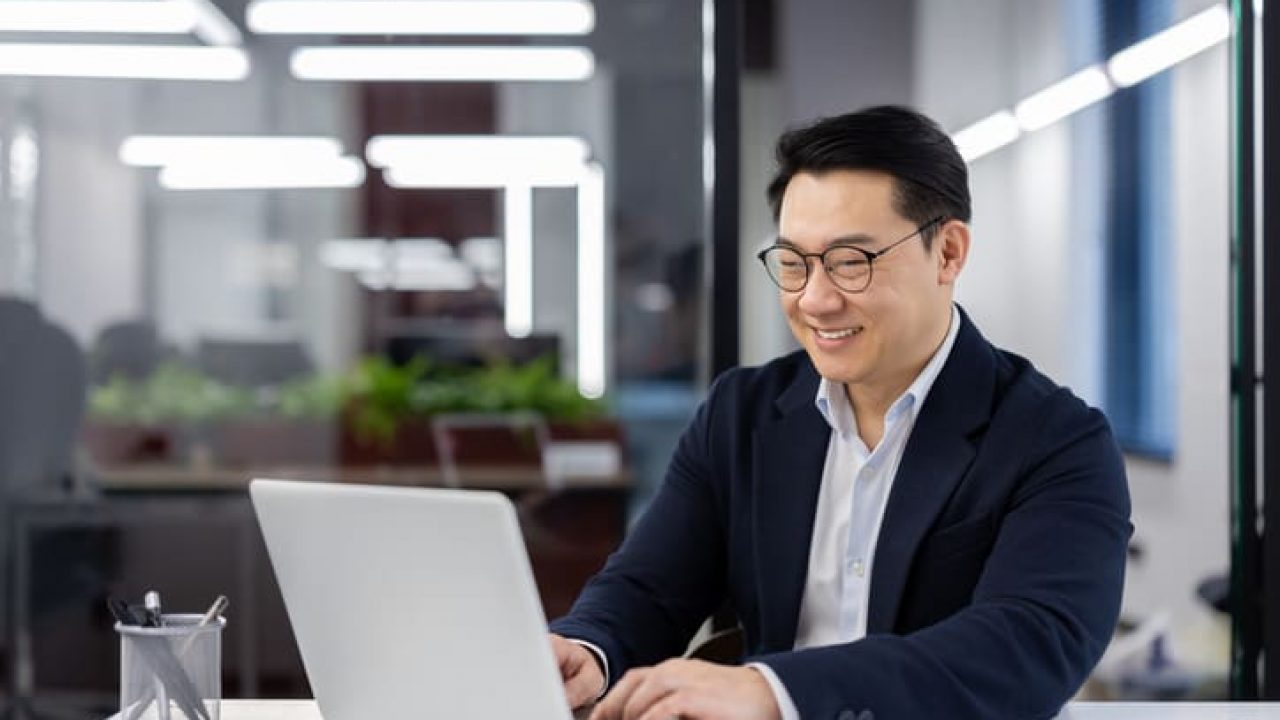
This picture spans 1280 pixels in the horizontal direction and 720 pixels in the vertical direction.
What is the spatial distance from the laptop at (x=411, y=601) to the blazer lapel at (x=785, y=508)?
66 centimetres

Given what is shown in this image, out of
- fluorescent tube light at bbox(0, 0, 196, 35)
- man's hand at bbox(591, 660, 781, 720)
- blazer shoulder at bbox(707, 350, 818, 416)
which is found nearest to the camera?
man's hand at bbox(591, 660, 781, 720)

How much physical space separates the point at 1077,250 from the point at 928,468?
1515 millimetres

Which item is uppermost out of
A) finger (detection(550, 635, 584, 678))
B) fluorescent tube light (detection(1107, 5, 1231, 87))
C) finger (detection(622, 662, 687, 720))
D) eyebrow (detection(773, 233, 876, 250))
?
fluorescent tube light (detection(1107, 5, 1231, 87))

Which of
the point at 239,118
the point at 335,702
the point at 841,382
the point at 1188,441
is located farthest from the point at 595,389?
the point at 335,702

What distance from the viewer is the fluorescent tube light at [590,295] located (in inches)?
145

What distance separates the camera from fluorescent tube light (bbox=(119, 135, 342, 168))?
3672mm

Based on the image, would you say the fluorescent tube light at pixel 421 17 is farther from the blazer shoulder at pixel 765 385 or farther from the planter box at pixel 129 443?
the blazer shoulder at pixel 765 385

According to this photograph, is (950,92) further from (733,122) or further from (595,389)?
(595,389)

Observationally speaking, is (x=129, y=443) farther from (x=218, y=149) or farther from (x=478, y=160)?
(x=478, y=160)

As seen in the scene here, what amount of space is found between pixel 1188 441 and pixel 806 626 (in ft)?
4.90

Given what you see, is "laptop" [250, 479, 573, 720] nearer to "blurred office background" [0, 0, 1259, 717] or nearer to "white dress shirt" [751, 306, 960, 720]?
"white dress shirt" [751, 306, 960, 720]

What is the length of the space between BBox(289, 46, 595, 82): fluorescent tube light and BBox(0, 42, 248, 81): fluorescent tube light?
0.16 m

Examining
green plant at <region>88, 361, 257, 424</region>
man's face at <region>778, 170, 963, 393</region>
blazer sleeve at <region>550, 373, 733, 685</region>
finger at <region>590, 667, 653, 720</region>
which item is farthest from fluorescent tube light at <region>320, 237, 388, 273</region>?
finger at <region>590, 667, 653, 720</region>

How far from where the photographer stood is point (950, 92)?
326cm
